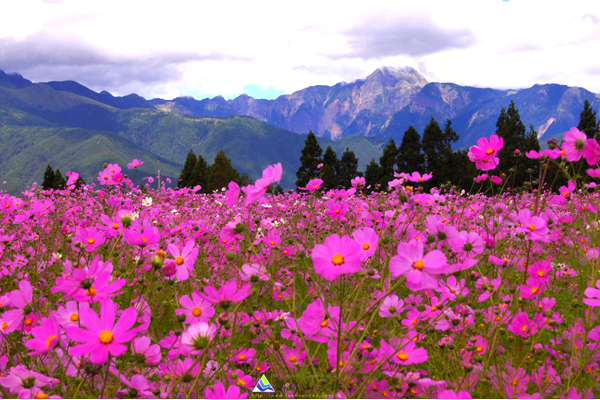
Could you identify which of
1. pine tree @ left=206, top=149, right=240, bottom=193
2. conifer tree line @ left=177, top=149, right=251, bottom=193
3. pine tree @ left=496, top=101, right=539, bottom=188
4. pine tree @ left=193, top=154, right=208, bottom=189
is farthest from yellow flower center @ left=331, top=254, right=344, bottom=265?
pine tree @ left=206, top=149, right=240, bottom=193

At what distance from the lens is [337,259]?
121 centimetres

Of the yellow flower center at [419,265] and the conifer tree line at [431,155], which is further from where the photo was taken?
the conifer tree line at [431,155]

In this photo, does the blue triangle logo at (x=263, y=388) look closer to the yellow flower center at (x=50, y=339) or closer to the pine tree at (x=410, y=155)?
the yellow flower center at (x=50, y=339)

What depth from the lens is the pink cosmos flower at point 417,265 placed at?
1243mm

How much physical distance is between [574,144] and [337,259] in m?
1.45

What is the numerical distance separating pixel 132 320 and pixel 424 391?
A: 105cm

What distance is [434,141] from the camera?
32.3 meters

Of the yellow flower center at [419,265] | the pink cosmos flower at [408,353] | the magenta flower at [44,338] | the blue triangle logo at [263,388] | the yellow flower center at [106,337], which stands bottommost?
the blue triangle logo at [263,388]

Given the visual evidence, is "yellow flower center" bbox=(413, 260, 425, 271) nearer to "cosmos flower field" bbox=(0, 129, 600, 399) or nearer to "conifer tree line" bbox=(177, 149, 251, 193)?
"cosmos flower field" bbox=(0, 129, 600, 399)

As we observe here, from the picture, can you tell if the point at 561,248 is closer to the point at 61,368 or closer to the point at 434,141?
the point at 61,368

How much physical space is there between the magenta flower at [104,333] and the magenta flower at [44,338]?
0.67 ft

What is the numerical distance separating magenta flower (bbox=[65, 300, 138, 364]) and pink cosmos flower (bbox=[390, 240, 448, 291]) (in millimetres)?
751

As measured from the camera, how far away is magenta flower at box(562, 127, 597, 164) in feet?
6.15

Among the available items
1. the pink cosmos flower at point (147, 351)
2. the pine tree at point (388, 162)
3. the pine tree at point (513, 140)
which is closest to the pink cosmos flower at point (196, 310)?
the pink cosmos flower at point (147, 351)
